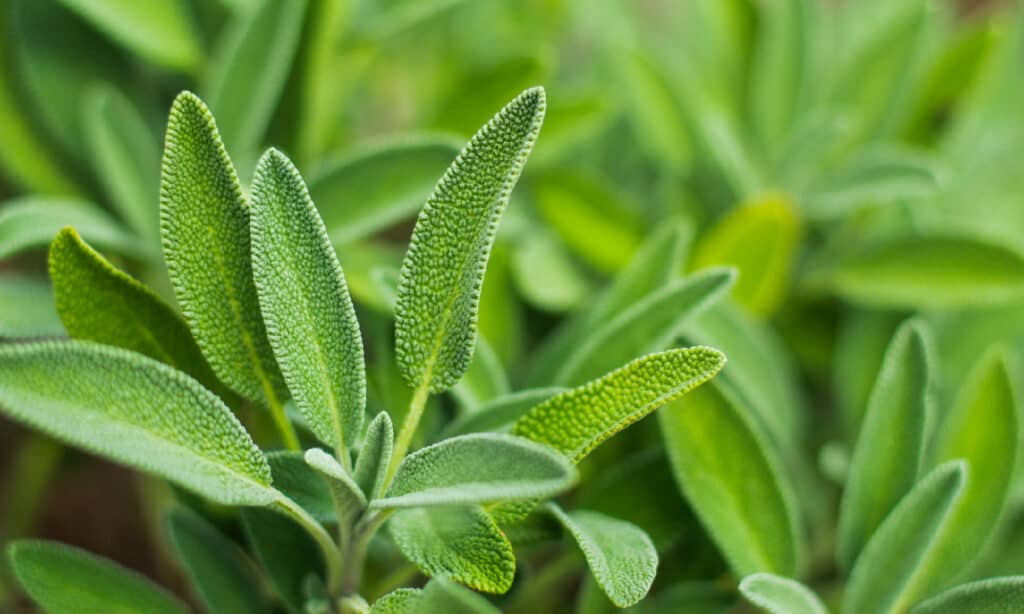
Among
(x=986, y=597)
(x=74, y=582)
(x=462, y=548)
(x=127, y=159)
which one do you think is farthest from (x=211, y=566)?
(x=986, y=597)

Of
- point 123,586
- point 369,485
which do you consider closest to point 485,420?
point 369,485

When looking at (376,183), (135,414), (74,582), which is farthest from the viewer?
(376,183)

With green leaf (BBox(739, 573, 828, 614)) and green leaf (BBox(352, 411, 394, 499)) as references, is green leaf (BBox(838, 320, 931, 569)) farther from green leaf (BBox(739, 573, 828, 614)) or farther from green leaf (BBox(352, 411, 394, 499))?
green leaf (BBox(352, 411, 394, 499))

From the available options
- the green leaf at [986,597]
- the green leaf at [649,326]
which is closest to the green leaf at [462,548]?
the green leaf at [649,326]

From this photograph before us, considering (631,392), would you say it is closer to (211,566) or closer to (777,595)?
(777,595)

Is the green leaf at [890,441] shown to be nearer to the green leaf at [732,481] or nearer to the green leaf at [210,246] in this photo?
the green leaf at [732,481]

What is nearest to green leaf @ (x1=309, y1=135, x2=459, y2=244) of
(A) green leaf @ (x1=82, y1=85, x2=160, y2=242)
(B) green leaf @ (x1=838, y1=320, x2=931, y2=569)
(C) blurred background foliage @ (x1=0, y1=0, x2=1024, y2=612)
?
(C) blurred background foliage @ (x1=0, y1=0, x2=1024, y2=612)
